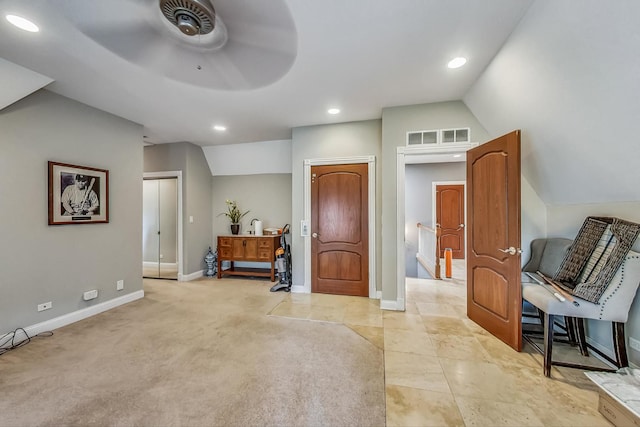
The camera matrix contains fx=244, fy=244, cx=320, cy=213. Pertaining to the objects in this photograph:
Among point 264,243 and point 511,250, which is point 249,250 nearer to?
point 264,243

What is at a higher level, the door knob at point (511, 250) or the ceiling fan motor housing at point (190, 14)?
the ceiling fan motor housing at point (190, 14)

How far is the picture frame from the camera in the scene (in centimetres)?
280

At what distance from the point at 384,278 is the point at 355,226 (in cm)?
89

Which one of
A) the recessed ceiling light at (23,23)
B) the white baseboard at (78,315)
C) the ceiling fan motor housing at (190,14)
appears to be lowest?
the white baseboard at (78,315)

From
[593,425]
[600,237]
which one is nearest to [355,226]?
[600,237]

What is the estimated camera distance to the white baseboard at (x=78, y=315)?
8.65ft

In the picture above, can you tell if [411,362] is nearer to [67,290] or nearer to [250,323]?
[250,323]

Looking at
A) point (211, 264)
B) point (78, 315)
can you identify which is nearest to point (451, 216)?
point (211, 264)

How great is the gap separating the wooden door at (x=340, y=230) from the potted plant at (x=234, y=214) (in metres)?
2.00

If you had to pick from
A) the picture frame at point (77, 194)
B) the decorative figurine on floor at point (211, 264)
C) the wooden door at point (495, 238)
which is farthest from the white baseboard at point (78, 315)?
the wooden door at point (495, 238)

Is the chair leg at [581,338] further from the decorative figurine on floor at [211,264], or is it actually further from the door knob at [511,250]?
the decorative figurine on floor at [211,264]

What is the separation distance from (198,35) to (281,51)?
0.66 m

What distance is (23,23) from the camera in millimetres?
1776

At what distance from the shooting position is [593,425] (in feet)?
4.85
